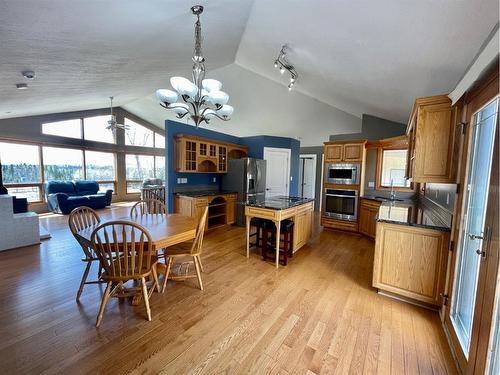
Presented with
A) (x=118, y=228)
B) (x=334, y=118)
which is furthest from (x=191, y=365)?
(x=334, y=118)

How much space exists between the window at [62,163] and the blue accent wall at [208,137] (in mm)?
5250

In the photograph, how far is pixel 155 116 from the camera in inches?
346

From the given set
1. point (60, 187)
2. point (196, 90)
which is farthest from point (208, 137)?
point (60, 187)

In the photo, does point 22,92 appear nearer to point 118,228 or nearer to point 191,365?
point 118,228

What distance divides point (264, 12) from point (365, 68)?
144cm

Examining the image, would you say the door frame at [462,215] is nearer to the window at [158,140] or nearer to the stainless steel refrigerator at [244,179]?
the stainless steel refrigerator at [244,179]

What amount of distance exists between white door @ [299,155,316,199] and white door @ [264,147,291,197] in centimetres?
150

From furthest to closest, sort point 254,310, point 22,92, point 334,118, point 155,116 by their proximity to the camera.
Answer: point 155,116 → point 334,118 → point 22,92 → point 254,310

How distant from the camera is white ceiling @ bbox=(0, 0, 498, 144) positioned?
1.70 m

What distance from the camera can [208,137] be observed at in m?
5.23

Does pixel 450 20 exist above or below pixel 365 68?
below

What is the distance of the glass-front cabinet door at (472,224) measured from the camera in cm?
146

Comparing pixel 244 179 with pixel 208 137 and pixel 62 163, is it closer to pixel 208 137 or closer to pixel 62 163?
pixel 208 137

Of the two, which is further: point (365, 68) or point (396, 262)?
point (365, 68)
